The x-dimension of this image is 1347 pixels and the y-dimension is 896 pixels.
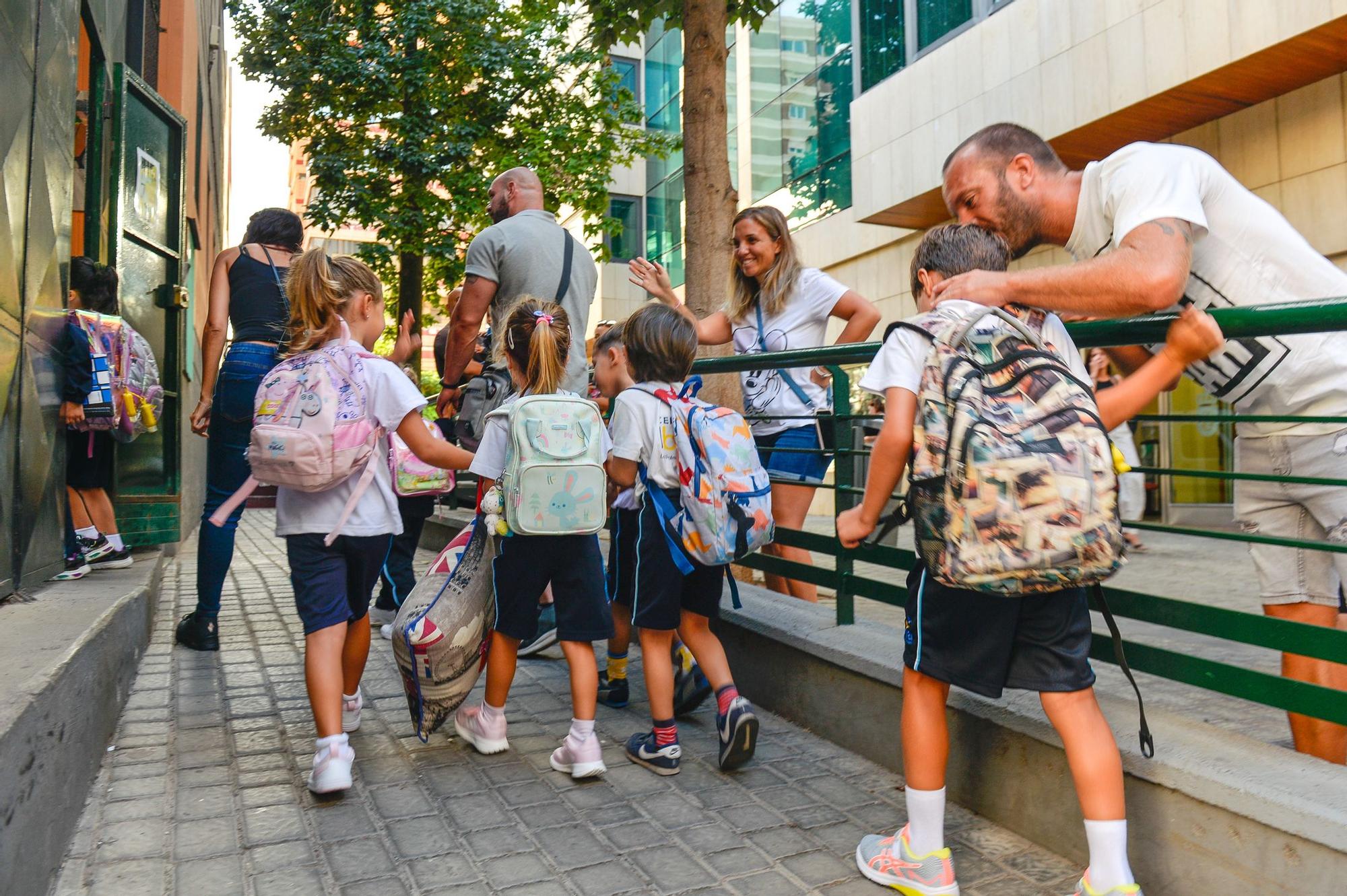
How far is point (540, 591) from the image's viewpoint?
11.8ft

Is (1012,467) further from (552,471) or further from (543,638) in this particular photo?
(543,638)

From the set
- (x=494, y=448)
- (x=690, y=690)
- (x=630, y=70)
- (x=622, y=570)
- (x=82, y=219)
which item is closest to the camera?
(x=494, y=448)

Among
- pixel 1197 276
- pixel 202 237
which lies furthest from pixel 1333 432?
pixel 202 237

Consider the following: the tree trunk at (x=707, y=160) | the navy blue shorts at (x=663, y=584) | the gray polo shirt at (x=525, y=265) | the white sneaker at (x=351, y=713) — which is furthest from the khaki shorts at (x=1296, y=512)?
the tree trunk at (x=707, y=160)

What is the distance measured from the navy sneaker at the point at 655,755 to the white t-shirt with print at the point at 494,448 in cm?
110

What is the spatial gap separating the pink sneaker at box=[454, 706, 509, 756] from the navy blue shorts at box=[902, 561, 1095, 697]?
1711 mm

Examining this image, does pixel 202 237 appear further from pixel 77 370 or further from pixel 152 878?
pixel 152 878

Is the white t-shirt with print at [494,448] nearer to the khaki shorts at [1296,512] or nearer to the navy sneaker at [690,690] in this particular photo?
the navy sneaker at [690,690]

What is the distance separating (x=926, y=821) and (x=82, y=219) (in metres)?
6.13

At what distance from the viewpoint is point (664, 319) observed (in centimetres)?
378

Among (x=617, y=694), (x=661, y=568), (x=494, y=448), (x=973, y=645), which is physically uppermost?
(x=494, y=448)

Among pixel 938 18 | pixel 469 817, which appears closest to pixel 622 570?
pixel 469 817

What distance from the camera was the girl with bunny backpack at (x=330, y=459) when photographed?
10.7 ft

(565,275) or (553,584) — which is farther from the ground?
(565,275)
